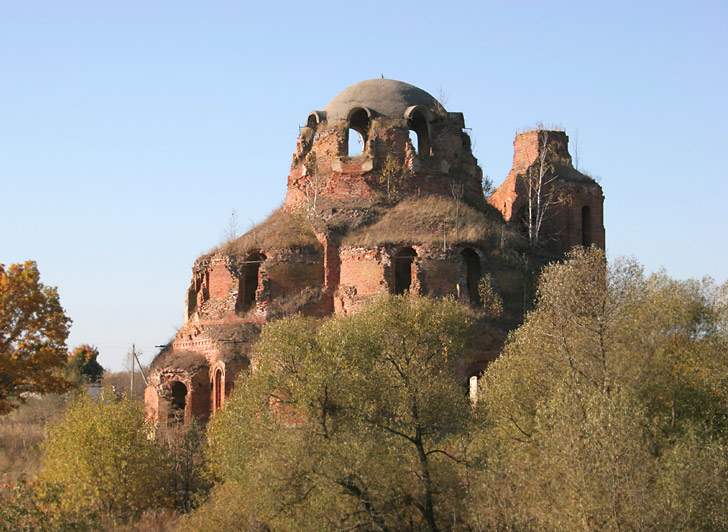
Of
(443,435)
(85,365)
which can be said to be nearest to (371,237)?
(443,435)

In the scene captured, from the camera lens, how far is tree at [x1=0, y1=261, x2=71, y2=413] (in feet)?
101

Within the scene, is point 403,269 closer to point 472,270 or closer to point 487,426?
point 472,270

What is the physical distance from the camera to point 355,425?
67.7 feet

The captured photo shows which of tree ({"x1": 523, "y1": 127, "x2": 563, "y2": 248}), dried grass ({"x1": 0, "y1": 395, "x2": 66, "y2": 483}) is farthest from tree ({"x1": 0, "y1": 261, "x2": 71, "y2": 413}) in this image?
tree ({"x1": 523, "y1": 127, "x2": 563, "y2": 248})

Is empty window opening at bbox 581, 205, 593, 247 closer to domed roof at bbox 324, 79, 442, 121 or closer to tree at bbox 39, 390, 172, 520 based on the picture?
domed roof at bbox 324, 79, 442, 121

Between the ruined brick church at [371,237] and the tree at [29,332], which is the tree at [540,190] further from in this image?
the tree at [29,332]

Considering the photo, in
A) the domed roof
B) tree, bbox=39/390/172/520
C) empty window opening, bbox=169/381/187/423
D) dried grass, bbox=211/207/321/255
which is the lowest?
tree, bbox=39/390/172/520

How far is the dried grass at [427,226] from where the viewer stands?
1174 inches

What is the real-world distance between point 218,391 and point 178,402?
185 cm

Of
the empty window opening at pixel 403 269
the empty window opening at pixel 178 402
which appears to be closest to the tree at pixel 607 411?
the empty window opening at pixel 403 269

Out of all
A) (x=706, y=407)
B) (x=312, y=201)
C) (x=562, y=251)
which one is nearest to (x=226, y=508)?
(x=706, y=407)

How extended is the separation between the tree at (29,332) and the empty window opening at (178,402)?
3611 mm

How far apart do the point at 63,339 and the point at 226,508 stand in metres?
12.7

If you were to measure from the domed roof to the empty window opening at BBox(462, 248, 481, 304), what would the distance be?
6.16 m
